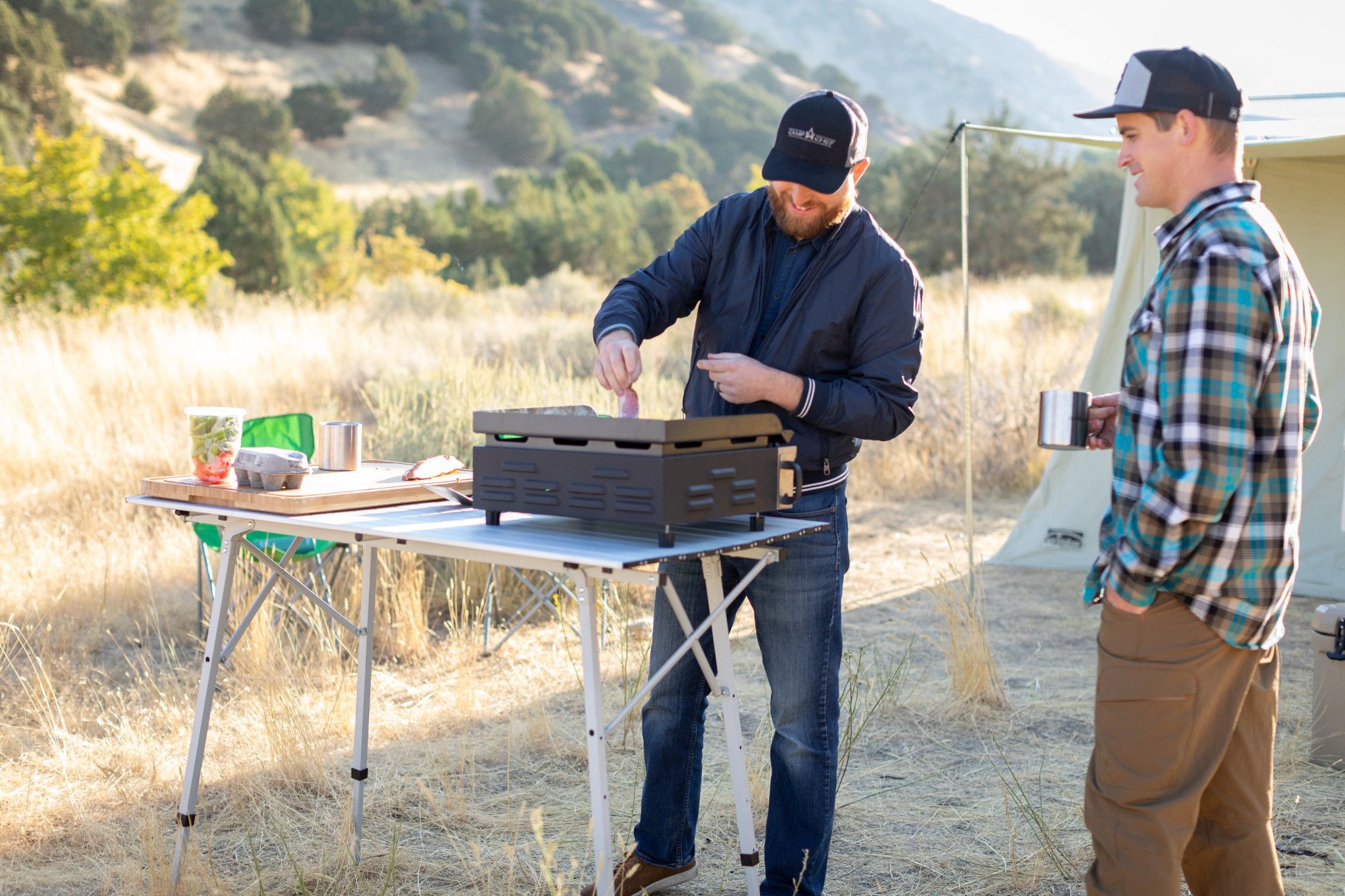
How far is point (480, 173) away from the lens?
142 ft

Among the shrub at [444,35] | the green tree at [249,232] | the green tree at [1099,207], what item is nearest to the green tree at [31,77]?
the green tree at [249,232]

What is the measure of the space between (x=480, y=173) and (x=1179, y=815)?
43.3 meters

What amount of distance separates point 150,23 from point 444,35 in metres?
12.5

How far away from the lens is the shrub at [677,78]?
55375 millimetres

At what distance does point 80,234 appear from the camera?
13.0 m

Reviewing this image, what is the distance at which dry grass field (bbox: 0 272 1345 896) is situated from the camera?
297cm

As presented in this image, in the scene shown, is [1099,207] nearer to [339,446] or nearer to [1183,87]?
[339,446]

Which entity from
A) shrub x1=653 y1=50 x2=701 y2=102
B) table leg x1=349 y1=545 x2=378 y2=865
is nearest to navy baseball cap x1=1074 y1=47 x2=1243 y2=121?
table leg x1=349 y1=545 x2=378 y2=865

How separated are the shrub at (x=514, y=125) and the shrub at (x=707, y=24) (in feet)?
76.6

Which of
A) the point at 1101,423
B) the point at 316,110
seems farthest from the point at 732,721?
the point at 316,110

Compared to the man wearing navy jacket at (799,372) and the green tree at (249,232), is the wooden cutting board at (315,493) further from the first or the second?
the green tree at (249,232)

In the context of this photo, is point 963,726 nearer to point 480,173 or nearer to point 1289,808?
point 1289,808

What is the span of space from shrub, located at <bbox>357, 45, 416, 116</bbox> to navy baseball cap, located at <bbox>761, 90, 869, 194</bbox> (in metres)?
45.2

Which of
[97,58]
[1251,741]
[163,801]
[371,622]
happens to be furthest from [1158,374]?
[97,58]
